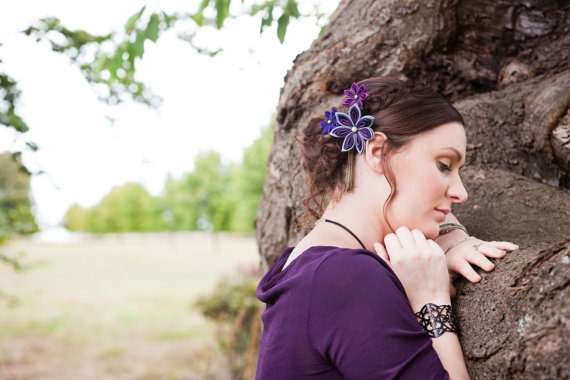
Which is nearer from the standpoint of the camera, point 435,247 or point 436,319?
point 436,319

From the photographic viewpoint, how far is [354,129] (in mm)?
2232

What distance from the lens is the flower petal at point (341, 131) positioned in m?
2.27

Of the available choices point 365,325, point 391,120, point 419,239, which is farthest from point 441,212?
point 365,325

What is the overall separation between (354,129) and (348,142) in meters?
0.06

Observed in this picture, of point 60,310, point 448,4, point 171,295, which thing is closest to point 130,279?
point 171,295

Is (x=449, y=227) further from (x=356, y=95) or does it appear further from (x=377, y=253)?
(x=356, y=95)

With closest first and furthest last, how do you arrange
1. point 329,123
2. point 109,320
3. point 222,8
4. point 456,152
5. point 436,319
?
point 436,319 < point 456,152 < point 329,123 < point 222,8 < point 109,320

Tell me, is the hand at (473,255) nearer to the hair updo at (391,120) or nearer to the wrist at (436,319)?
the wrist at (436,319)

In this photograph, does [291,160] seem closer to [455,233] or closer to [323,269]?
[455,233]

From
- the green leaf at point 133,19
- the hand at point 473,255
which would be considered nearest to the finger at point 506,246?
the hand at point 473,255

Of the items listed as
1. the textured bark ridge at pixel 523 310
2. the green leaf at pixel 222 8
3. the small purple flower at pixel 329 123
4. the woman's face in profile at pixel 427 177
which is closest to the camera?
the textured bark ridge at pixel 523 310

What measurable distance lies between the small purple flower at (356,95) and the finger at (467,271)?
0.69m

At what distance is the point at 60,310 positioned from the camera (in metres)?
19.9

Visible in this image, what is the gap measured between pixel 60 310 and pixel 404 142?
65.2 ft
